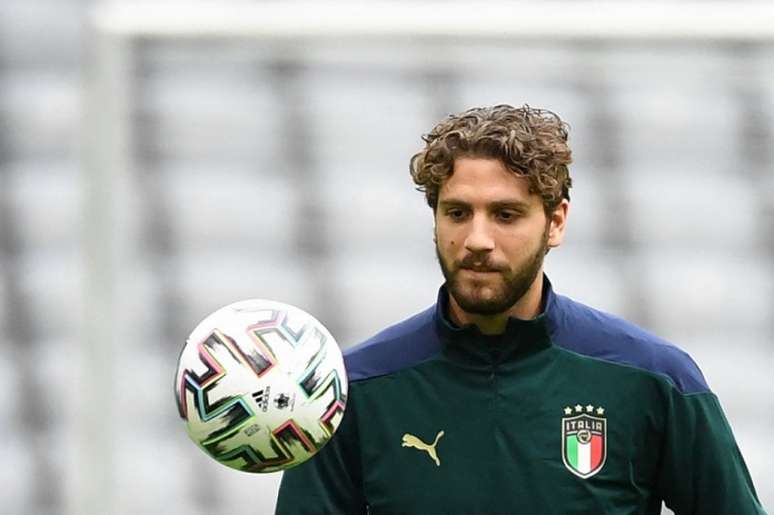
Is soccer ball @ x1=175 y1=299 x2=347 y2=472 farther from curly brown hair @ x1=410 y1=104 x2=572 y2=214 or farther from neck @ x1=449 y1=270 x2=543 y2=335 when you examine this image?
curly brown hair @ x1=410 y1=104 x2=572 y2=214

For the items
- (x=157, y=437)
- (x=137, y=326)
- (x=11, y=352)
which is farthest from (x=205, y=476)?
(x=11, y=352)

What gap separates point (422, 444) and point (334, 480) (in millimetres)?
211

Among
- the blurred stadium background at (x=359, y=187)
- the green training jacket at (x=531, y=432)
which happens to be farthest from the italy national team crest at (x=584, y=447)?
the blurred stadium background at (x=359, y=187)

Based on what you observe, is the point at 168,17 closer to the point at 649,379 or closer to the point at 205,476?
the point at 205,476

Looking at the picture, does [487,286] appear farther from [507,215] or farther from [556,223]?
[556,223]

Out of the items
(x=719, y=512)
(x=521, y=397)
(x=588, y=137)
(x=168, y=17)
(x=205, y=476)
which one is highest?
(x=168, y=17)

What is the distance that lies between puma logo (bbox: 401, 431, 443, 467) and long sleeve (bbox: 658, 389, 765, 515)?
46cm

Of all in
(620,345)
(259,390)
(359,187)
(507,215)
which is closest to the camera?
(259,390)

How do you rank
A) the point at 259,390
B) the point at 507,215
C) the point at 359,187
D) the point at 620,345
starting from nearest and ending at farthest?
1. the point at 259,390
2. the point at 507,215
3. the point at 620,345
4. the point at 359,187

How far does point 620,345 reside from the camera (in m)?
3.27

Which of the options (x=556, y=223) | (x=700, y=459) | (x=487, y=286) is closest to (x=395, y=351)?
(x=487, y=286)

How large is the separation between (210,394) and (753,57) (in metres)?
2.21

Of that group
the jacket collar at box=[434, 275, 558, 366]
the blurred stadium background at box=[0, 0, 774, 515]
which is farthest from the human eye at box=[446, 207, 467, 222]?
the blurred stadium background at box=[0, 0, 774, 515]

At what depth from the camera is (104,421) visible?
14.1 ft
